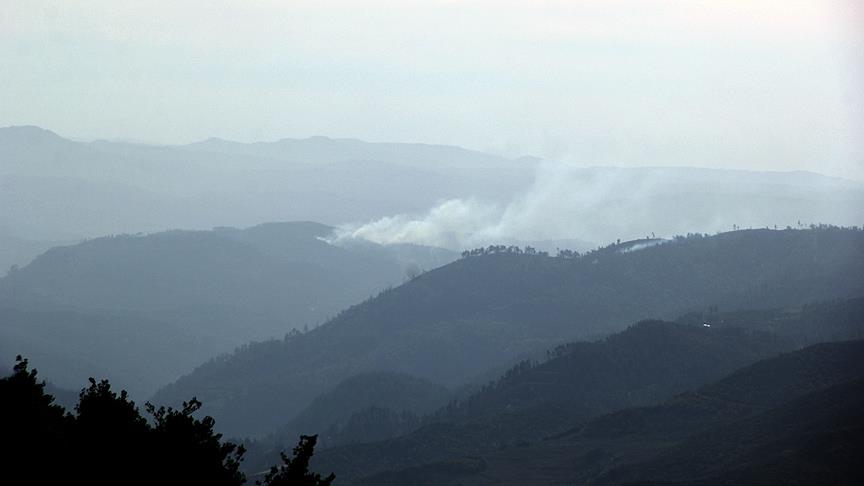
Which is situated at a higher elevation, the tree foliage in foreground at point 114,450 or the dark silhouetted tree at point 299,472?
the tree foliage in foreground at point 114,450

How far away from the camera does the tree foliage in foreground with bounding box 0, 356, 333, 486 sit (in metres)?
Answer: 57.6

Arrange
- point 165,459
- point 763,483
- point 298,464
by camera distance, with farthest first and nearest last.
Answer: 1. point 763,483
2. point 165,459
3. point 298,464

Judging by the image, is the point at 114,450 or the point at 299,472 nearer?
the point at 299,472

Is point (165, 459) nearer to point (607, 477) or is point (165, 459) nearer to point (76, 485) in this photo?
point (76, 485)

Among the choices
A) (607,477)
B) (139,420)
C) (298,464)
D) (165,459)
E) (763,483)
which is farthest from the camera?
(607,477)

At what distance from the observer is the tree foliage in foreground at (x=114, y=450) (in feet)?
189

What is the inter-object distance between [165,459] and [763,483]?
113 metres

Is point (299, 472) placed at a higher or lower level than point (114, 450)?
lower

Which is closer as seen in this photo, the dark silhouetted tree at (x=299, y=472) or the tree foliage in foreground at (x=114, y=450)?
the dark silhouetted tree at (x=299, y=472)

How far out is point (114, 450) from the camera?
59.2 meters

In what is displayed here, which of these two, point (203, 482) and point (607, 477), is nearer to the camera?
point (203, 482)

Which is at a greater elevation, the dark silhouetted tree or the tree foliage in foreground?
the tree foliage in foreground

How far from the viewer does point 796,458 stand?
16588 cm

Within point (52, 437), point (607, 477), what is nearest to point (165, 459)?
point (52, 437)
